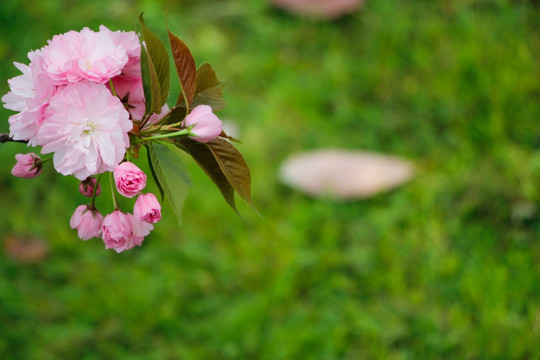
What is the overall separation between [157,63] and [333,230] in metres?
1.46

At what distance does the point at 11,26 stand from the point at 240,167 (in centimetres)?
190

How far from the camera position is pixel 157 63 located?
0.66m

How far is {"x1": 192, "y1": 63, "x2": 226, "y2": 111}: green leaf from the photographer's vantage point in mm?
730

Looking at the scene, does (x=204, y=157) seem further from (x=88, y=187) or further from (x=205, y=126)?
(x=88, y=187)

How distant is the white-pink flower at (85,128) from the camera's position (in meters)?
0.61

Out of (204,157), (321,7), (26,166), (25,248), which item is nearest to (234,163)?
(204,157)

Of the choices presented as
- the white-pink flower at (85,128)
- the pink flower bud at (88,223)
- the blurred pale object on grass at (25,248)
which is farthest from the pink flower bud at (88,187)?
Result: the blurred pale object on grass at (25,248)

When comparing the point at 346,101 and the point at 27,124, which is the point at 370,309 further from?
the point at 27,124

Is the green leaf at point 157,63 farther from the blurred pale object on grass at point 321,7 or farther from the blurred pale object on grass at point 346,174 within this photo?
the blurred pale object on grass at point 321,7

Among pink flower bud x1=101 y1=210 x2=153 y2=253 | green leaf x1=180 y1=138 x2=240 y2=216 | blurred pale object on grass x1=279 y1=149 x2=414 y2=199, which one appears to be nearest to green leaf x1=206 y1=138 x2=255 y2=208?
Result: green leaf x1=180 y1=138 x2=240 y2=216

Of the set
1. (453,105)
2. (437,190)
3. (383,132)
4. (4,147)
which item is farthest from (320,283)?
(4,147)

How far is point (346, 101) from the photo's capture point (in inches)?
102

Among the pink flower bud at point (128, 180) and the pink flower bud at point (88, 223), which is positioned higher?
the pink flower bud at point (128, 180)

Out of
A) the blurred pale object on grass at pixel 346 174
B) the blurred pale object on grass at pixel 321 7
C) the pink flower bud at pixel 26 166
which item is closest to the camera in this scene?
the pink flower bud at pixel 26 166
